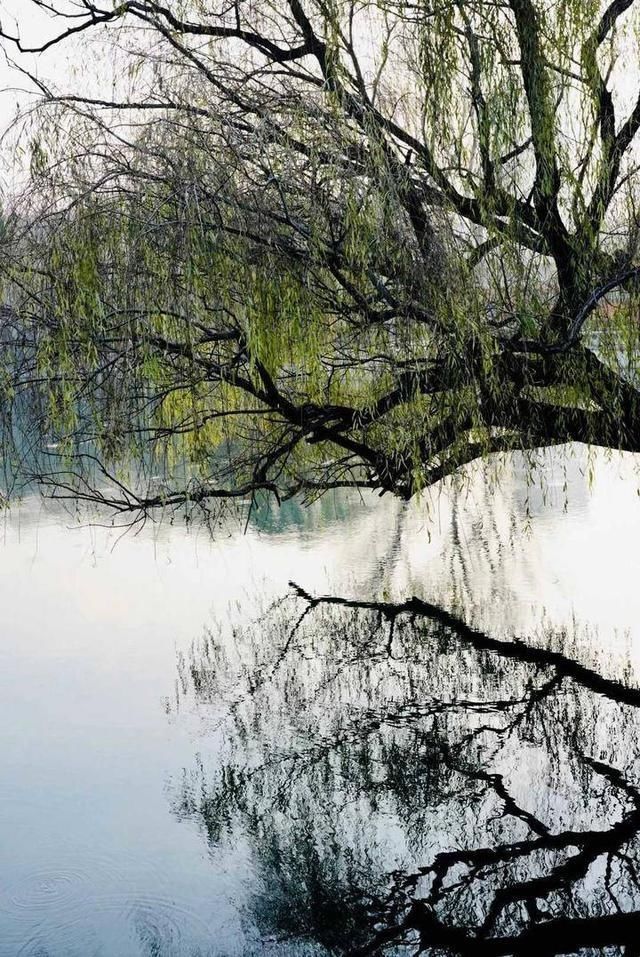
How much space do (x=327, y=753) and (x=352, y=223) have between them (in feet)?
4.84

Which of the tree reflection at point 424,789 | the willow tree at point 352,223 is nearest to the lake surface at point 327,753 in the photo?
the tree reflection at point 424,789

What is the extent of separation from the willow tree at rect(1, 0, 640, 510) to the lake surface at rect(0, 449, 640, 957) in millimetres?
566

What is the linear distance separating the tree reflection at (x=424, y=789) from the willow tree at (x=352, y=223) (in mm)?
820

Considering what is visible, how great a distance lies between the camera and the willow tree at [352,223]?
2.86 m

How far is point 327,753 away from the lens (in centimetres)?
327

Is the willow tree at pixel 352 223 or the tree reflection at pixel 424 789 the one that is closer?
the tree reflection at pixel 424 789

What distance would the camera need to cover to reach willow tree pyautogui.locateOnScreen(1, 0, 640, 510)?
286cm

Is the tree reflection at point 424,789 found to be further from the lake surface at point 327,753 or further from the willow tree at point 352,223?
the willow tree at point 352,223

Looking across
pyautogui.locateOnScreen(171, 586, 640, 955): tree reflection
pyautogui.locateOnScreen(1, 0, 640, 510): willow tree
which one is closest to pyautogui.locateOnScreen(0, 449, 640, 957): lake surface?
pyautogui.locateOnScreen(171, 586, 640, 955): tree reflection

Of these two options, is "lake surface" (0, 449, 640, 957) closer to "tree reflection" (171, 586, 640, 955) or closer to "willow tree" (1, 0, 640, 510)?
"tree reflection" (171, 586, 640, 955)

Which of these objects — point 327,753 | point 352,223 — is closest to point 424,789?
point 327,753

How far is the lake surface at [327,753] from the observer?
2467mm

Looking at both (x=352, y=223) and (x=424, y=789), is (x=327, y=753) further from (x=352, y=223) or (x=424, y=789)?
(x=352, y=223)

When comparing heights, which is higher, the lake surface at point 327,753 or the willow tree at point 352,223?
the willow tree at point 352,223
